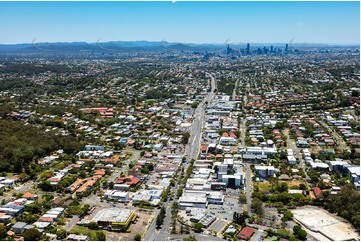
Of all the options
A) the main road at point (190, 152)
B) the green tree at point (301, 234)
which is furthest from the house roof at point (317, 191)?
the main road at point (190, 152)

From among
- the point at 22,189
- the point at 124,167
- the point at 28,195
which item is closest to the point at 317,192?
the point at 124,167

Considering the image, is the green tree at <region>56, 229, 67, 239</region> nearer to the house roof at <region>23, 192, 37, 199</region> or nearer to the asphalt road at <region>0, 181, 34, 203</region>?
the house roof at <region>23, 192, 37, 199</region>

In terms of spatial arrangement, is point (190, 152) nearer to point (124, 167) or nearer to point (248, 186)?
point (124, 167)

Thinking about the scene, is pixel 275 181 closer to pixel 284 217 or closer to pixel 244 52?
pixel 284 217

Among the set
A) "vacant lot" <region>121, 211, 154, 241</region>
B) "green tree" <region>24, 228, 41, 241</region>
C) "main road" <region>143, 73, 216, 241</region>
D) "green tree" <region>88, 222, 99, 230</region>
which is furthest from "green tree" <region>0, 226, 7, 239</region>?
"main road" <region>143, 73, 216, 241</region>

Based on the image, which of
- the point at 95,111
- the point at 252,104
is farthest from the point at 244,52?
the point at 95,111
